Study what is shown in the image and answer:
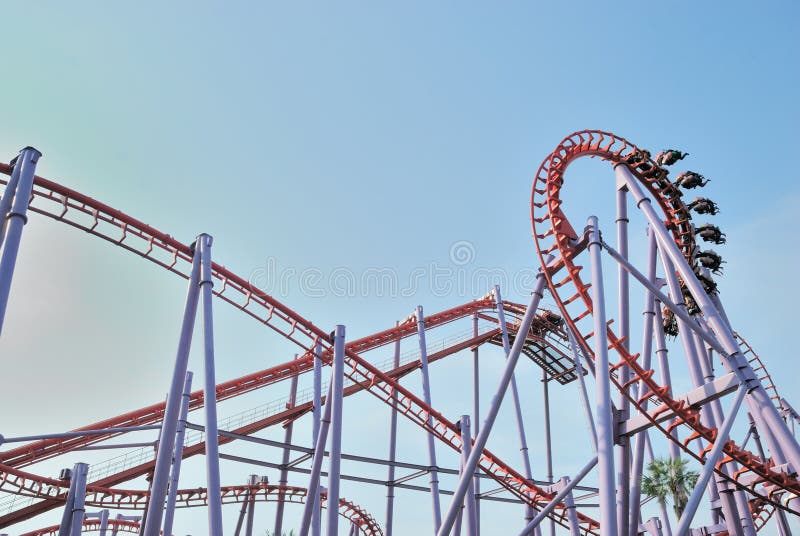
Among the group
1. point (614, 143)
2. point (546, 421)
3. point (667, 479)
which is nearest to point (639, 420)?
point (667, 479)

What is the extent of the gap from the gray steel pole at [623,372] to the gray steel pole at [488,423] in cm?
127

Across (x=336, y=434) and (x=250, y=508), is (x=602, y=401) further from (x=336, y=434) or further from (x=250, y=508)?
(x=250, y=508)

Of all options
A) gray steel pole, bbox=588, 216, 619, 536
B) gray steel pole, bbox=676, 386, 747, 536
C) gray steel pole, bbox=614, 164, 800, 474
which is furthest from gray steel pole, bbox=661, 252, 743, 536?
gray steel pole, bbox=588, 216, 619, 536

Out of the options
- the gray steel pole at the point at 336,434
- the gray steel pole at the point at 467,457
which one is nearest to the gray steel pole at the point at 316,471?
the gray steel pole at the point at 336,434

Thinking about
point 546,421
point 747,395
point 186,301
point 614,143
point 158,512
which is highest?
point 614,143

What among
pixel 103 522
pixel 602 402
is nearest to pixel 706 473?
pixel 602 402

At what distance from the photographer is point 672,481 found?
11180mm

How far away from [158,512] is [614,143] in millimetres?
8996

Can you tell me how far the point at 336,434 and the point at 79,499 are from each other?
3597 mm

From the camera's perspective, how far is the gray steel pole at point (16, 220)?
578 centimetres

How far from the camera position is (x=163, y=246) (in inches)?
389

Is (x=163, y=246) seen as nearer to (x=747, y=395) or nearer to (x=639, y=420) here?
(x=639, y=420)

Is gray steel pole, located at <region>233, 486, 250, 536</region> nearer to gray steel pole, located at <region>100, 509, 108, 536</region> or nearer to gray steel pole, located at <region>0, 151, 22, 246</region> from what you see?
gray steel pole, located at <region>100, 509, 108, 536</region>

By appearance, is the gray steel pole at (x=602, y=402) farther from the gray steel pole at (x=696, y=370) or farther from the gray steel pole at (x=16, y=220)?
the gray steel pole at (x=16, y=220)
